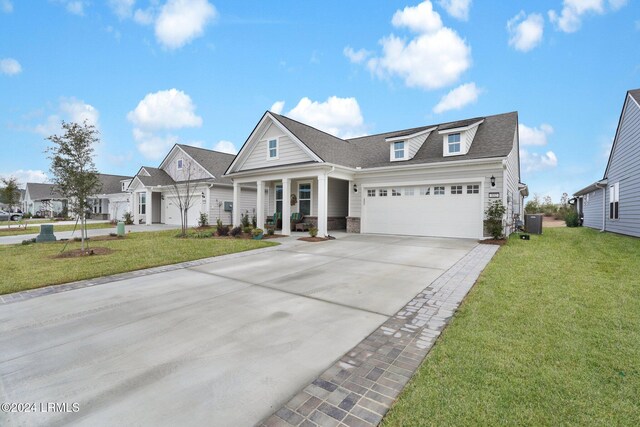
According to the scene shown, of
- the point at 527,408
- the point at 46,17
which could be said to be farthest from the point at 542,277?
the point at 46,17

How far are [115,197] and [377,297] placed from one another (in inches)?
1270

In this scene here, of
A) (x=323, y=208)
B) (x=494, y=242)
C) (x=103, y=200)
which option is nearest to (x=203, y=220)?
(x=323, y=208)

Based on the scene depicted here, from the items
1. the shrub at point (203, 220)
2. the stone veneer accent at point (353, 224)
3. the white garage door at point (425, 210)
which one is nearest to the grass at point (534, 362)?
the white garage door at point (425, 210)


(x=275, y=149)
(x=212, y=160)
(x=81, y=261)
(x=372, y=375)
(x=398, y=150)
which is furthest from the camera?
(x=212, y=160)

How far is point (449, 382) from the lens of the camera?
2523 millimetres

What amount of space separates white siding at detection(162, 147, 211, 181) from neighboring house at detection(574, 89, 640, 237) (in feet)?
79.0

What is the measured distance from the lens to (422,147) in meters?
15.4

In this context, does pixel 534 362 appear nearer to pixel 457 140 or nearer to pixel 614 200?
pixel 457 140

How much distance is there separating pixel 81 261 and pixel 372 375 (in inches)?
364

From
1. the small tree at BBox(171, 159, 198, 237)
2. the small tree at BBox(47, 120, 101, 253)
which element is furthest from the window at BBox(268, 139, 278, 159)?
the small tree at BBox(47, 120, 101, 253)

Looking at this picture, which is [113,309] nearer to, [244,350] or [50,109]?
[244,350]

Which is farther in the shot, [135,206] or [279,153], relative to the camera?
[135,206]

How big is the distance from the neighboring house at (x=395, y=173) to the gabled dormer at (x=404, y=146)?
51 millimetres

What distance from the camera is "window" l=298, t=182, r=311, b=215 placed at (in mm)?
17250
